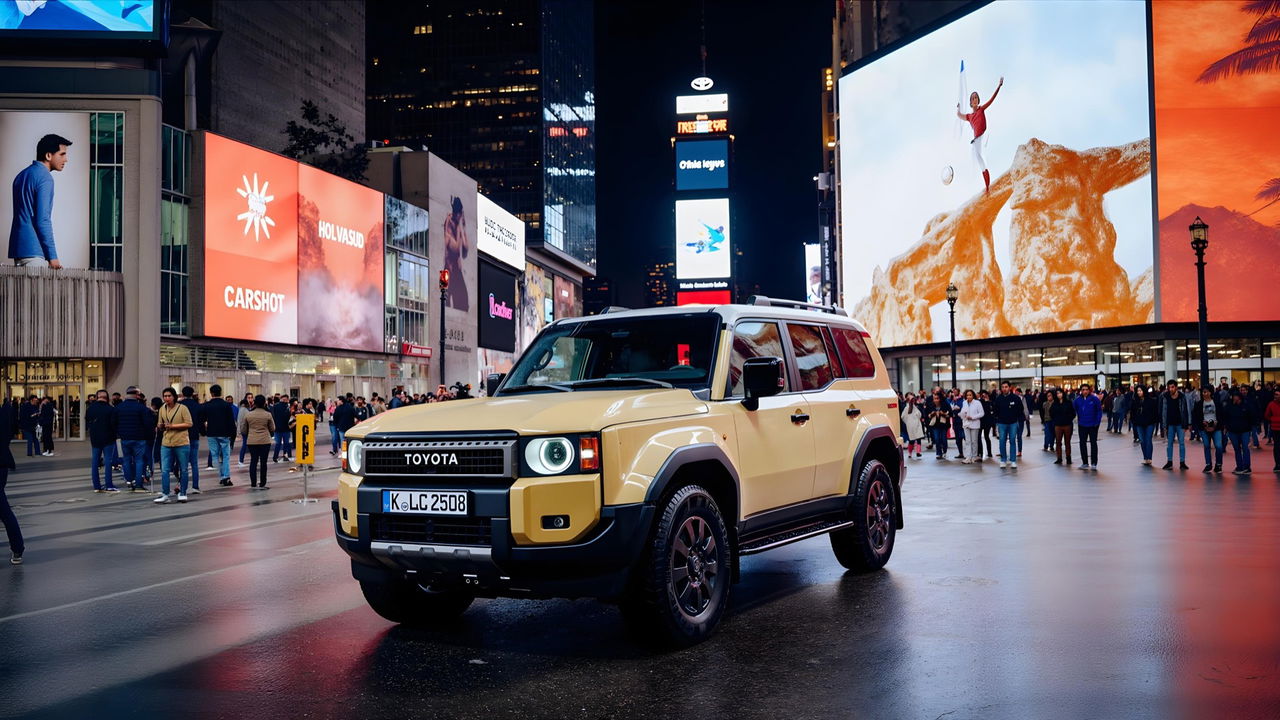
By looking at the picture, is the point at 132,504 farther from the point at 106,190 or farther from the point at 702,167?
the point at 702,167

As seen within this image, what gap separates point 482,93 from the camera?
134750 millimetres

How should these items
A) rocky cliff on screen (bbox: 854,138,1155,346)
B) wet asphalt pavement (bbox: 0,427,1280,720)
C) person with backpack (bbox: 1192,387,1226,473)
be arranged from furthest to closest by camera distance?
rocky cliff on screen (bbox: 854,138,1155,346) < person with backpack (bbox: 1192,387,1226,473) < wet asphalt pavement (bbox: 0,427,1280,720)

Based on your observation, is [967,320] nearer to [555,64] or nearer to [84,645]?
[84,645]

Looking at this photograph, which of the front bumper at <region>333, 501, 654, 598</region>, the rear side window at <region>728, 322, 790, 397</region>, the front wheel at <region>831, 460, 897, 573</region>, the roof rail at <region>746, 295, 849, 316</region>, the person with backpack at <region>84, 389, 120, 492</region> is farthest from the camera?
the person with backpack at <region>84, 389, 120, 492</region>

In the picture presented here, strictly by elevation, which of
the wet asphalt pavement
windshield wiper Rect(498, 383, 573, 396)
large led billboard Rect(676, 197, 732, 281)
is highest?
large led billboard Rect(676, 197, 732, 281)

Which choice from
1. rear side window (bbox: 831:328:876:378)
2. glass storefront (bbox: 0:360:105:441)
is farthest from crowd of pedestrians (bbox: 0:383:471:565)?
glass storefront (bbox: 0:360:105:441)

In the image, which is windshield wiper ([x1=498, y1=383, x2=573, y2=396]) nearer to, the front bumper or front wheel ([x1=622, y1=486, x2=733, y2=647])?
front wheel ([x1=622, y1=486, x2=733, y2=647])

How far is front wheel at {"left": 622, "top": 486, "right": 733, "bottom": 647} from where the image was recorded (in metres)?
5.68

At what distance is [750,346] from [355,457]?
2928mm

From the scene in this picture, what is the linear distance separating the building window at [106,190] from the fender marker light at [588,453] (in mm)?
43014

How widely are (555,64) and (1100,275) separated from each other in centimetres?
9974

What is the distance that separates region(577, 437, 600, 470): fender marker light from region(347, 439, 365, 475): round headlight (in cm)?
154

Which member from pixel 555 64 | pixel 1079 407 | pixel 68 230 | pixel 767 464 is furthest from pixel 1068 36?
pixel 555 64

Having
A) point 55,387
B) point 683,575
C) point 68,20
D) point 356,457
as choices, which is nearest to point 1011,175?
point 68,20
